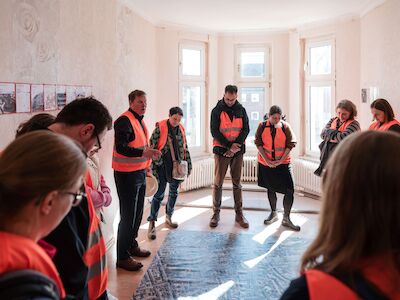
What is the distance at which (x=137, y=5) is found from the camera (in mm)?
4961

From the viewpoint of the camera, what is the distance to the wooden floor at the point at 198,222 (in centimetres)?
322

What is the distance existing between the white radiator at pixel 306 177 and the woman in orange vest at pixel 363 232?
527 cm

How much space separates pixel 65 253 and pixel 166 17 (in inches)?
201

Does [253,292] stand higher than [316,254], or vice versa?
[316,254]

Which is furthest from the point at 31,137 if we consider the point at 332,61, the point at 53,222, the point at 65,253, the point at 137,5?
the point at 332,61

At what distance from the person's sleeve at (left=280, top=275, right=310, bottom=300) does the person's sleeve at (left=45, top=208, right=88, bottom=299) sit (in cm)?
73

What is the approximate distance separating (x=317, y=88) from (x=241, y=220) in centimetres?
290

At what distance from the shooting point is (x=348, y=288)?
0.70 meters

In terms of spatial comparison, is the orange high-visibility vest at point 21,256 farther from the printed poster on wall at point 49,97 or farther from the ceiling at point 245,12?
the ceiling at point 245,12

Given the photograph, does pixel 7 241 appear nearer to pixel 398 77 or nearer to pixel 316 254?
pixel 316 254

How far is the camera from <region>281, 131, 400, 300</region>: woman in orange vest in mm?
711

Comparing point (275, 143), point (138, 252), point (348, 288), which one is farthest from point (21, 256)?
point (275, 143)

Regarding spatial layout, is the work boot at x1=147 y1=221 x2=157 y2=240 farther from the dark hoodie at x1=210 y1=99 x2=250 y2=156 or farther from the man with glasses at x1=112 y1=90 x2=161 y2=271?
the dark hoodie at x1=210 y1=99 x2=250 y2=156

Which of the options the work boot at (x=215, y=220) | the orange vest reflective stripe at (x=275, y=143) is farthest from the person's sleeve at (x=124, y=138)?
the orange vest reflective stripe at (x=275, y=143)
